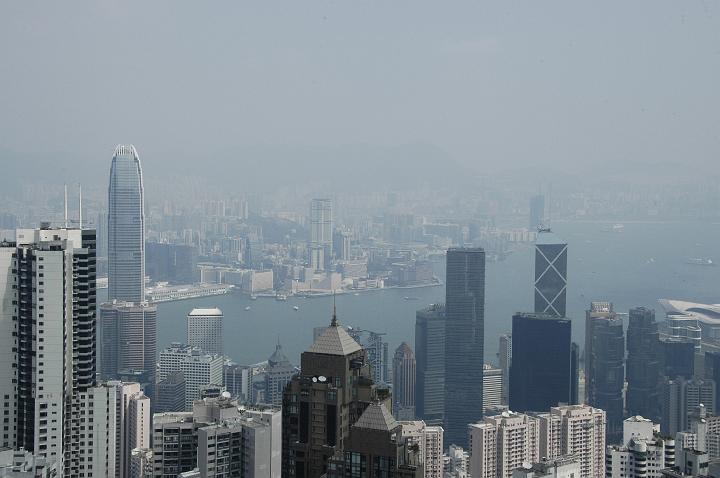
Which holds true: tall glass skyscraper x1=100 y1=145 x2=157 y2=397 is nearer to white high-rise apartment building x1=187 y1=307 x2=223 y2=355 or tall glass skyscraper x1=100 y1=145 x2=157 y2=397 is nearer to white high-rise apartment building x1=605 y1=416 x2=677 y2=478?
white high-rise apartment building x1=187 y1=307 x2=223 y2=355

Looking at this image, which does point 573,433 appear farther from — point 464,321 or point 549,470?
point 464,321

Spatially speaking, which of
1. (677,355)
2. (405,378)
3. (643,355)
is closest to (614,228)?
(677,355)

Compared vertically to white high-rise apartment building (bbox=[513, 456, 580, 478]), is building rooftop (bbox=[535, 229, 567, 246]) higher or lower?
higher

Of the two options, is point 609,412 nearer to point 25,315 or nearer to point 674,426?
point 674,426

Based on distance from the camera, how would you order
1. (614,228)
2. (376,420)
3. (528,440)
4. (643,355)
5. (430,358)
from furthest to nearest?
(430,358), (643,355), (614,228), (528,440), (376,420)

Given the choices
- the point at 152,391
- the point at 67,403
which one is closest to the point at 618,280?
the point at 152,391

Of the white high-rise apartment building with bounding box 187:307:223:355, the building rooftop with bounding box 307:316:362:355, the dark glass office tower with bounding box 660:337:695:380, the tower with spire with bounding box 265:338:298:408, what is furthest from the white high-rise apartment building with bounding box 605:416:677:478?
the white high-rise apartment building with bounding box 187:307:223:355

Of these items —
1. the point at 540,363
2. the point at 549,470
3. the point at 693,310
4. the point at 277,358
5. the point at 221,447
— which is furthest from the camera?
the point at 540,363
